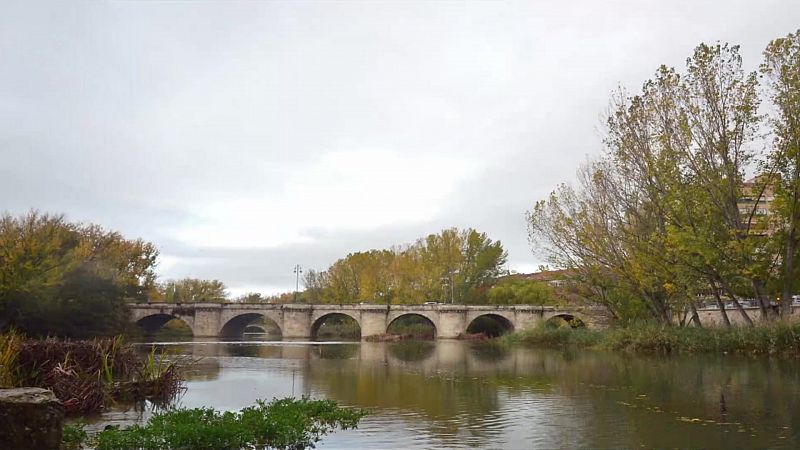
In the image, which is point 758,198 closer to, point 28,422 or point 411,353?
point 411,353

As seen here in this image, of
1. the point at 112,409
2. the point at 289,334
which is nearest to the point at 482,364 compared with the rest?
the point at 112,409

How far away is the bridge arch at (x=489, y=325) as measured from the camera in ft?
234

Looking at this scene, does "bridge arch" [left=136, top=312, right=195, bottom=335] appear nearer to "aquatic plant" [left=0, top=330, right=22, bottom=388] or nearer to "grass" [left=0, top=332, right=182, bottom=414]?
"grass" [left=0, top=332, right=182, bottom=414]

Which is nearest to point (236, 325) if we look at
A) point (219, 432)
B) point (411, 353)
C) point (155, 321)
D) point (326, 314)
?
point (155, 321)

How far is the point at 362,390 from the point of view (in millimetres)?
17281

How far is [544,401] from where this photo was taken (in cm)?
1487

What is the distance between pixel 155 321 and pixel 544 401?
236 ft

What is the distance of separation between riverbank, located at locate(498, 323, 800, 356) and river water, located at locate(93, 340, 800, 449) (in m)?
1.61

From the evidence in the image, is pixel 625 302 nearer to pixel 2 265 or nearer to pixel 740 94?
pixel 740 94

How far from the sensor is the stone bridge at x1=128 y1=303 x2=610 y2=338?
68.6 meters

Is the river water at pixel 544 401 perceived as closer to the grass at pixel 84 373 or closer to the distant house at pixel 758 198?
the grass at pixel 84 373

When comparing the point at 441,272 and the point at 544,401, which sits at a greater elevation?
the point at 441,272

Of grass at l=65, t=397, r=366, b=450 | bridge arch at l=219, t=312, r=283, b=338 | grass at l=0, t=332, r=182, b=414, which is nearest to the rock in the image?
grass at l=65, t=397, r=366, b=450

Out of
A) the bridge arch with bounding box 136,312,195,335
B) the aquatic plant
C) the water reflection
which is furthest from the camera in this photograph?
the bridge arch with bounding box 136,312,195,335
